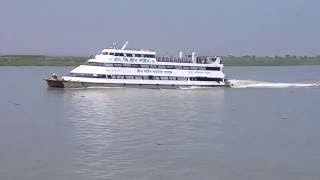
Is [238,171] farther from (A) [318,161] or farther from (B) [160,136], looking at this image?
(B) [160,136]

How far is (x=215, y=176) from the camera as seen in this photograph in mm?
15203

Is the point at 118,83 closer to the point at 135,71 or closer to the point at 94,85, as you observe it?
the point at 135,71

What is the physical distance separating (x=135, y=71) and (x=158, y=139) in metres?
32.3

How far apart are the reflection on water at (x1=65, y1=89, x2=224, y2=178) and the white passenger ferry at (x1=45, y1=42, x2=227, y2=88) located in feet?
17.3

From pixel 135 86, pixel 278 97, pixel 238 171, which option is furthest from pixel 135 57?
pixel 238 171

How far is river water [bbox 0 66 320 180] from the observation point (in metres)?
15.8

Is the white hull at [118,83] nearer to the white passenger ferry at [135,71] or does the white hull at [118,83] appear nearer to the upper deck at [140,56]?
the white passenger ferry at [135,71]

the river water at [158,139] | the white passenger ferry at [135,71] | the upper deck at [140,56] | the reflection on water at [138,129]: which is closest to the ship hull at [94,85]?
the white passenger ferry at [135,71]

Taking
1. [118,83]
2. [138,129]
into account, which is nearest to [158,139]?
[138,129]

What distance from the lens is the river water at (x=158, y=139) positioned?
1576 centimetres

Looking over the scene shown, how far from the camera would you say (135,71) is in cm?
5384

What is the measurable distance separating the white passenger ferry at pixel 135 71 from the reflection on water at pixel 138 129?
17.3 ft

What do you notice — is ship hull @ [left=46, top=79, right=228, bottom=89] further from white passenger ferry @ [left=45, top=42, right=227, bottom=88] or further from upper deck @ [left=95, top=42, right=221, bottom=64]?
upper deck @ [left=95, top=42, right=221, bottom=64]

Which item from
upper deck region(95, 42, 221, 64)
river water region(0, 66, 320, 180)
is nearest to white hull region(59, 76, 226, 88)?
upper deck region(95, 42, 221, 64)
